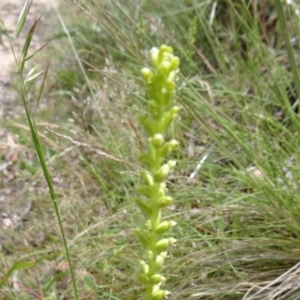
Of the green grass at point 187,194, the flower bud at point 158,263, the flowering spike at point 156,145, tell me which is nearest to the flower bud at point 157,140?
the flowering spike at point 156,145

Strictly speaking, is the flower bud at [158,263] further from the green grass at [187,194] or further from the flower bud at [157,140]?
the green grass at [187,194]

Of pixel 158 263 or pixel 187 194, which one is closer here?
pixel 158 263

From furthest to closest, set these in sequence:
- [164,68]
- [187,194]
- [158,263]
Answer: [187,194] < [158,263] < [164,68]

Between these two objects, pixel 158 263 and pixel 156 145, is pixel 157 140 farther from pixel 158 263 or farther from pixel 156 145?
pixel 158 263

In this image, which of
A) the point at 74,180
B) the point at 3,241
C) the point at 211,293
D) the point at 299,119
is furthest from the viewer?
the point at 74,180

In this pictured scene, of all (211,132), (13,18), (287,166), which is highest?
(13,18)

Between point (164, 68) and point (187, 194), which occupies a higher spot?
point (164, 68)

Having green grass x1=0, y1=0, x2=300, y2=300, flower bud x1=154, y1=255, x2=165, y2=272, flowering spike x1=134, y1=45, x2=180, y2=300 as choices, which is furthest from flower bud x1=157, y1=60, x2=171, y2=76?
green grass x1=0, y1=0, x2=300, y2=300

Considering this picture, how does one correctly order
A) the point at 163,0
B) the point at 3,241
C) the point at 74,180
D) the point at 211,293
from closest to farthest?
1. the point at 211,293
2. the point at 3,241
3. the point at 74,180
4. the point at 163,0

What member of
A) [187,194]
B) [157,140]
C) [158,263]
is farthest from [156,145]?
[187,194]

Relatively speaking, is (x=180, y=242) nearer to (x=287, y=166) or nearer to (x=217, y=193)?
(x=217, y=193)

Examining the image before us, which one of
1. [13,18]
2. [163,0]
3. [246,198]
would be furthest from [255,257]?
[13,18]
